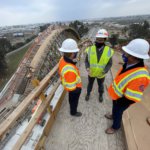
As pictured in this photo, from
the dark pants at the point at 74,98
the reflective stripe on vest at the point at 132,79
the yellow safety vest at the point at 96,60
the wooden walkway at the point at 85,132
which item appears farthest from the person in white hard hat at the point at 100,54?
the wooden walkway at the point at 85,132

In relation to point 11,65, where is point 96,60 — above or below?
above

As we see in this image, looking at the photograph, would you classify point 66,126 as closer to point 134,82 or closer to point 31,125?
point 31,125

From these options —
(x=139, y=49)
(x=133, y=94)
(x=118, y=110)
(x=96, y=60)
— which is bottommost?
(x=118, y=110)

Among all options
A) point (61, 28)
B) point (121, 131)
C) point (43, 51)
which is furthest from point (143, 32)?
point (121, 131)

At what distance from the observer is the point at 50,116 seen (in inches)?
125

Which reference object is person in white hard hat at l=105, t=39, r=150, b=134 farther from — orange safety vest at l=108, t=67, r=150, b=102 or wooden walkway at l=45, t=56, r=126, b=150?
wooden walkway at l=45, t=56, r=126, b=150

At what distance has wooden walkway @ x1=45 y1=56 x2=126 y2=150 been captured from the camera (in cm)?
282

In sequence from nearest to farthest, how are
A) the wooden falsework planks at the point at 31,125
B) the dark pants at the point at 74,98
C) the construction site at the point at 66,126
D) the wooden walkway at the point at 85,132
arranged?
the wooden falsework planks at the point at 31,125 → the construction site at the point at 66,126 → the wooden walkway at the point at 85,132 → the dark pants at the point at 74,98

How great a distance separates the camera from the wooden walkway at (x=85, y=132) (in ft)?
9.26

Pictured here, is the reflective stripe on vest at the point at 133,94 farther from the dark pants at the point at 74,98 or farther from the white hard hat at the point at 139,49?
the dark pants at the point at 74,98

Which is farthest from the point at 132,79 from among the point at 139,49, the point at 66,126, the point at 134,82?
the point at 66,126

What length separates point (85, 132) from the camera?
3.09m

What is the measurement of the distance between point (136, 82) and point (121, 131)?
1447 mm

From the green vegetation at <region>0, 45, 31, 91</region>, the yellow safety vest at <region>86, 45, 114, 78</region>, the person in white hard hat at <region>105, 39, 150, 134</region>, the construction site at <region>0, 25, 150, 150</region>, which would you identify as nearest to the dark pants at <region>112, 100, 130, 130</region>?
the person in white hard hat at <region>105, 39, 150, 134</region>
